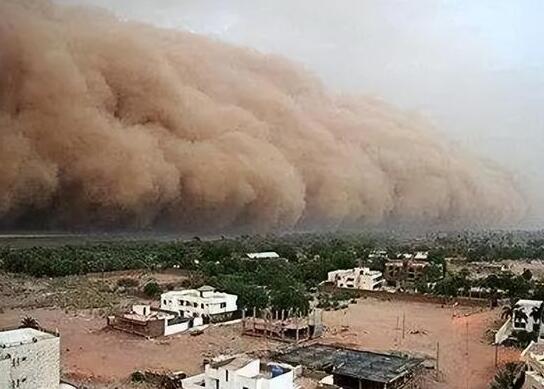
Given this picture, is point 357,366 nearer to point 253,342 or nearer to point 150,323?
point 253,342

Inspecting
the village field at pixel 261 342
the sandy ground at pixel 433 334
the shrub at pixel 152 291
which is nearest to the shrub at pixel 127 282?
the shrub at pixel 152 291

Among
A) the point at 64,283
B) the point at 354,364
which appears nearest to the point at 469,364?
the point at 354,364

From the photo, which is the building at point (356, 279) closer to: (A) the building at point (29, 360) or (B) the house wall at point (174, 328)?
(B) the house wall at point (174, 328)

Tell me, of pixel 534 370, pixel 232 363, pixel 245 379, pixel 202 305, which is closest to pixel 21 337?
pixel 232 363

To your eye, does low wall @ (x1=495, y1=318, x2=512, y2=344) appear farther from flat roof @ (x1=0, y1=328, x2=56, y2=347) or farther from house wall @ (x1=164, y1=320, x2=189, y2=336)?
flat roof @ (x1=0, y1=328, x2=56, y2=347)

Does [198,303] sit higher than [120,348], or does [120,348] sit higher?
[198,303]

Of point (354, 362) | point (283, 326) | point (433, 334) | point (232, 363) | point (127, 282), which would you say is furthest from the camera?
point (127, 282)

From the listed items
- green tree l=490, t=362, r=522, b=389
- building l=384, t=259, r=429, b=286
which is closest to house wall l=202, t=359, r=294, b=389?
green tree l=490, t=362, r=522, b=389
